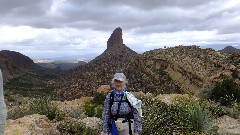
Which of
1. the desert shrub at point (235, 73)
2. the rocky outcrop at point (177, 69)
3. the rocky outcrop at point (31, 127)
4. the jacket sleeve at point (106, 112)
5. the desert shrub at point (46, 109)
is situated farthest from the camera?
the rocky outcrop at point (177, 69)

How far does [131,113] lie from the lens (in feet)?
23.7

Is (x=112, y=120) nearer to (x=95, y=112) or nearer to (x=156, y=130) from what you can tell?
(x=156, y=130)

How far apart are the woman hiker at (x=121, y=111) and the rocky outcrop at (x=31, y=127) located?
350 cm

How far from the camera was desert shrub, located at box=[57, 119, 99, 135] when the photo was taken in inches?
417

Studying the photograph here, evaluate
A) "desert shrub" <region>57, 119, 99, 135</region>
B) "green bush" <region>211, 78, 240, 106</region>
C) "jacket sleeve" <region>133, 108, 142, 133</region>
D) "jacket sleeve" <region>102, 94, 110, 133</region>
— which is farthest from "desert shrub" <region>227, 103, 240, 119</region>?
"jacket sleeve" <region>102, 94, 110, 133</region>

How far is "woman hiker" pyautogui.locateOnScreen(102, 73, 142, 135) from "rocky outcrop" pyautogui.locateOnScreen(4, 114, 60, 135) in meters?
3.50

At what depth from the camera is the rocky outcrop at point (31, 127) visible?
32.6 ft

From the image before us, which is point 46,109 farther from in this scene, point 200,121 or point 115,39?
point 115,39

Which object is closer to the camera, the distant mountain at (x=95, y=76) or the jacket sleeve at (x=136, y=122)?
the jacket sleeve at (x=136, y=122)

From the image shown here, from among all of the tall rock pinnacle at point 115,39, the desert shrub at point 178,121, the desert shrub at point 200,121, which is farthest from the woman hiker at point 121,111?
the tall rock pinnacle at point 115,39

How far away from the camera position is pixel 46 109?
12.3 metres

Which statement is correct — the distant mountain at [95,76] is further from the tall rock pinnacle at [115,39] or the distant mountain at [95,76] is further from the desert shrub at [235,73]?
the tall rock pinnacle at [115,39]

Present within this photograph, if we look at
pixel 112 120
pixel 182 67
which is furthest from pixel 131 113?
pixel 182 67

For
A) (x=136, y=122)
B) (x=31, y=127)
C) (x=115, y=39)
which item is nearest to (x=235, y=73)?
(x=31, y=127)
